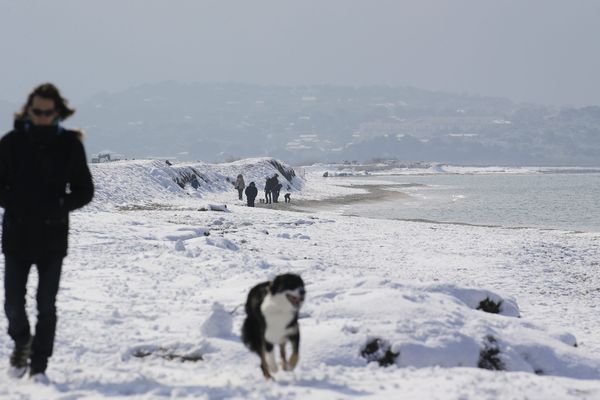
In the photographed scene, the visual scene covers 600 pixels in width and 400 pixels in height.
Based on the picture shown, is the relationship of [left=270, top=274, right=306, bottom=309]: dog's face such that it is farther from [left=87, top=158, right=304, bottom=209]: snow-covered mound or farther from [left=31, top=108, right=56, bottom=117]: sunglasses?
[left=87, top=158, right=304, bottom=209]: snow-covered mound

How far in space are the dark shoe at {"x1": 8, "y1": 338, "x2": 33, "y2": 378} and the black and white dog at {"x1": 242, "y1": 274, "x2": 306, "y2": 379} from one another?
6.83ft

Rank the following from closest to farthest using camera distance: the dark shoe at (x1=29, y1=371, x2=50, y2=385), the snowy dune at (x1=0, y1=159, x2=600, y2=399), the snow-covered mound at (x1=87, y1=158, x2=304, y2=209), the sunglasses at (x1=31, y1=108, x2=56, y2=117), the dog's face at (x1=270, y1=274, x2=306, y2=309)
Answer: the sunglasses at (x1=31, y1=108, x2=56, y2=117)
the dog's face at (x1=270, y1=274, x2=306, y2=309)
the dark shoe at (x1=29, y1=371, x2=50, y2=385)
the snowy dune at (x1=0, y1=159, x2=600, y2=399)
the snow-covered mound at (x1=87, y1=158, x2=304, y2=209)

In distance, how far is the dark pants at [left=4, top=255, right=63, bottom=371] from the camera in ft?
21.3

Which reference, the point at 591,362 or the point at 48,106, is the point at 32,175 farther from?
the point at 591,362

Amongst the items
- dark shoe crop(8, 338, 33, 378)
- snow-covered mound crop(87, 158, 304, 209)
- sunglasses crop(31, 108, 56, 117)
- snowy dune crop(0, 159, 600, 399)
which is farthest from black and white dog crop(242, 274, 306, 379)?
snow-covered mound crop(87, 158, 304, 209)

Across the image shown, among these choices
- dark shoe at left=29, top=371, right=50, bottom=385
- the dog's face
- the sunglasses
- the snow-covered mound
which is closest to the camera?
the sunglasses

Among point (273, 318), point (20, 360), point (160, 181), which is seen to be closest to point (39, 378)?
point (20, 360)

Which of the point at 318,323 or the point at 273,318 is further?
the point at 318,323

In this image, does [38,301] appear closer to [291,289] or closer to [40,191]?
[40,191]

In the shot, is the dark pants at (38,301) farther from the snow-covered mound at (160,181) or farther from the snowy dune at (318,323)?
the snow-covered mound at (160,181)

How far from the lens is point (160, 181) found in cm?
4856

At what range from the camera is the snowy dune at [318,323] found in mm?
6809

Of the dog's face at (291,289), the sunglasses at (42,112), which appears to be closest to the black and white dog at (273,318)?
the dog's face at (291,289)

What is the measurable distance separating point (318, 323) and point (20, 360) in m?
4.02
